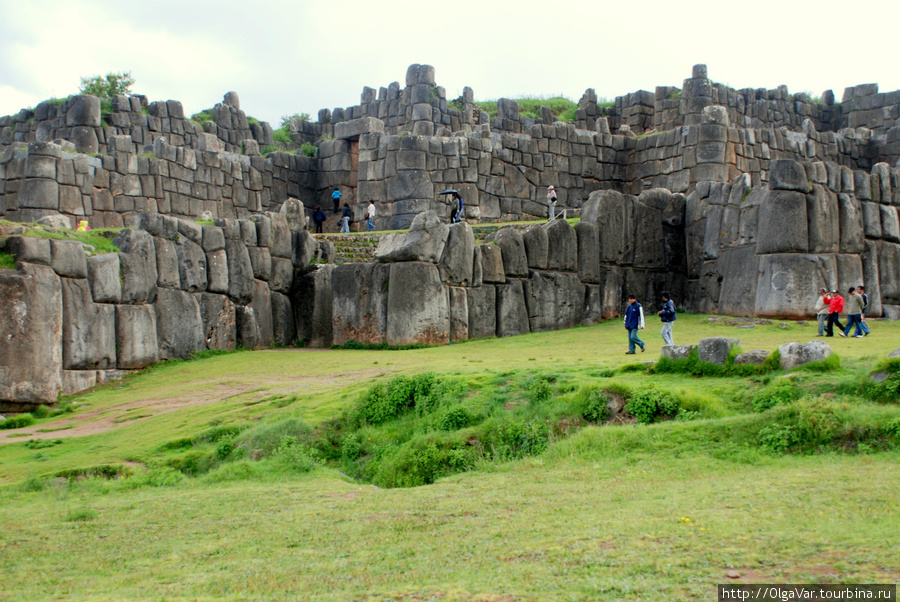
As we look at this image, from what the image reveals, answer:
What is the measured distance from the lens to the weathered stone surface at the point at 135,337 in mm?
20656

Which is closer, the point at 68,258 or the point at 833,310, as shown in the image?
the point at 68,258

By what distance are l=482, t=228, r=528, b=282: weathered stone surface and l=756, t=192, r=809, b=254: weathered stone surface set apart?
648cm

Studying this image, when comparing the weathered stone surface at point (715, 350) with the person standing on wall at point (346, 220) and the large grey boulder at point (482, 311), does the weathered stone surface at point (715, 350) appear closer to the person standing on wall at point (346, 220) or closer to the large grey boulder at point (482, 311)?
the large grey boulder at point (482, 311)

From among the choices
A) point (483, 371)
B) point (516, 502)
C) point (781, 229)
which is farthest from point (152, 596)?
point (781, 229)

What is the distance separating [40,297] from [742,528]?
1570cm

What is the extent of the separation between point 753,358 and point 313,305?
15.1m

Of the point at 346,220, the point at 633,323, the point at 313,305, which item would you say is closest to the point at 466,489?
the point at 633,323

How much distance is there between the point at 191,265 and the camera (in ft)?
74.9

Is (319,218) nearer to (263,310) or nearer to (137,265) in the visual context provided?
(263,310)

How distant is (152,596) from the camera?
650 centimetres

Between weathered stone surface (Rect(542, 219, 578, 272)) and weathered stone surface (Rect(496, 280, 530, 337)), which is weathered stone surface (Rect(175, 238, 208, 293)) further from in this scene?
weathered stone surface (Rect(542, 219, 578, 272))

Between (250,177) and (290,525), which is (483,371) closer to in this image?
(290,525)

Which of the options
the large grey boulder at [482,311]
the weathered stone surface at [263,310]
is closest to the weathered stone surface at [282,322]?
the weathered stone surface at [263,310]

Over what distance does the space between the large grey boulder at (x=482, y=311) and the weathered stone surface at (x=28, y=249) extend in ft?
33.4
